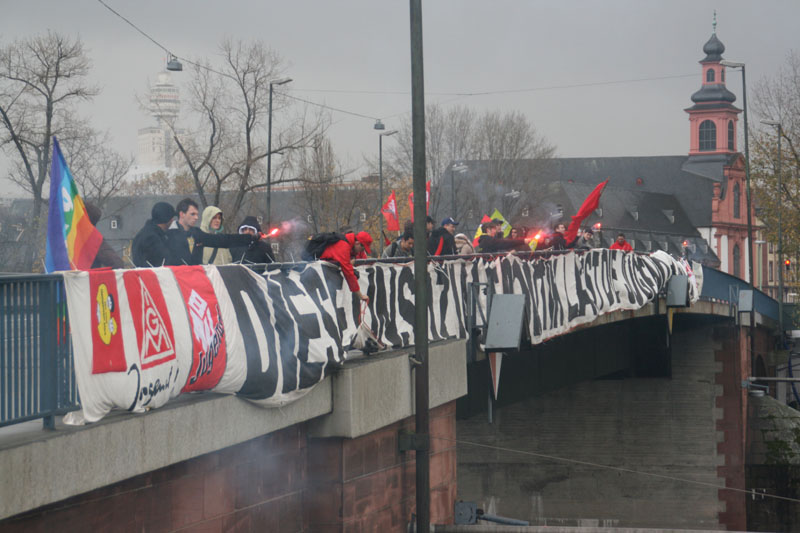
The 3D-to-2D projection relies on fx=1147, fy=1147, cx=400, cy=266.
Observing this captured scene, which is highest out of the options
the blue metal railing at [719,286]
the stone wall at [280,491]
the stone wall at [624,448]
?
the blue metal railing at [719,286]

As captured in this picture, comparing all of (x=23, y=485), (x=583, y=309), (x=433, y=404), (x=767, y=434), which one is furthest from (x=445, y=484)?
(x=767, y=434)

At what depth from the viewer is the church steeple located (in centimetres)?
12100

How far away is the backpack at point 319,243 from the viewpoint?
1006 cm

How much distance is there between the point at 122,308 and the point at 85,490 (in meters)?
1.08

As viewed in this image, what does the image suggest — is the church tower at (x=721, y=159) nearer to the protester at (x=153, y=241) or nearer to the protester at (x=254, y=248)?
the protester at (x=254, y=248)

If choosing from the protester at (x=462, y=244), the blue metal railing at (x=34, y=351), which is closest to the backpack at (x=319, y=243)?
the blue metal railing at (x=34, y=351)

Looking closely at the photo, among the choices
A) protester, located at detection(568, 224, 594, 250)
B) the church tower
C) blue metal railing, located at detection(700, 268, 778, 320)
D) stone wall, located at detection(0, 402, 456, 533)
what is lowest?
stone wall, located at detection(0, 402, 456, 533)

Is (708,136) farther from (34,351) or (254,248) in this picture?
(34,351)

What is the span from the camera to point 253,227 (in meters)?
10.4

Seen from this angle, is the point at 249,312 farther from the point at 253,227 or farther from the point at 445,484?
the point at 445,484

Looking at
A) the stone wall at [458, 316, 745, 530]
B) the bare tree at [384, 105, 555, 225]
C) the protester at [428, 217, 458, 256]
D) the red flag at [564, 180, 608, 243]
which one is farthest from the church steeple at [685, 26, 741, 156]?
the protester at [428, 217, 458, 256]

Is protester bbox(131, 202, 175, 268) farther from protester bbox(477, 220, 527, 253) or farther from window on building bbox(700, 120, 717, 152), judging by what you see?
window on building bbox(700, 120, 717, 152)

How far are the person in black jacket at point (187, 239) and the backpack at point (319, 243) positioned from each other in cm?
65

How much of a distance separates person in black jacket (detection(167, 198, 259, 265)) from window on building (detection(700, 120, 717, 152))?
118 m
